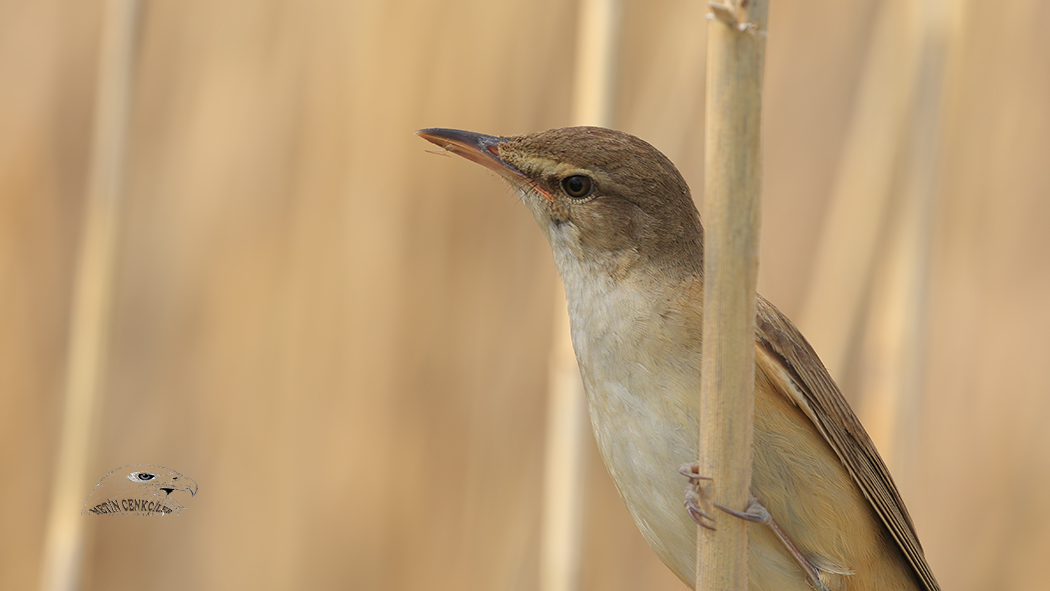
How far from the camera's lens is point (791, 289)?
3592 mm

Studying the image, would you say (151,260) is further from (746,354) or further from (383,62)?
(746,354)

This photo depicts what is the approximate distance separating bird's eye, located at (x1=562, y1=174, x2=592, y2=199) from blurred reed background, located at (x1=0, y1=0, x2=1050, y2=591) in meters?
1.16

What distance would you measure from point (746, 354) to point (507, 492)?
83.9 inches

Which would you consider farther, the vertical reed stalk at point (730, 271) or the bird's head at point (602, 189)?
the bird's head at point (602, 189)

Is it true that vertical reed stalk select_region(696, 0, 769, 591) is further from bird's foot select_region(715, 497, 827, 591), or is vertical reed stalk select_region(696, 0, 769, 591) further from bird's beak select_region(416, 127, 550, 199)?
bird's beak select_region(416, 127, 550, 199)

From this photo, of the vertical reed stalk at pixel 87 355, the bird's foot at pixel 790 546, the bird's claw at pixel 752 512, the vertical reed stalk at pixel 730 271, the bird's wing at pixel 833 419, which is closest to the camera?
the vertical reed stalk at pixel 730 271

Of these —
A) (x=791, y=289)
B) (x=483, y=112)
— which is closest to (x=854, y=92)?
(x=791, y=289)

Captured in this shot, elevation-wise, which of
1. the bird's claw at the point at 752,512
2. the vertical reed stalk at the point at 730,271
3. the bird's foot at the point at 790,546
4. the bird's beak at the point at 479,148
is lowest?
the bird's foot at the point at 790,546

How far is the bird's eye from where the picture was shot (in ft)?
5.64

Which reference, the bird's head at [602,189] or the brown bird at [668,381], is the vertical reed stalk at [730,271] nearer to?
the brown bird at [668,381]

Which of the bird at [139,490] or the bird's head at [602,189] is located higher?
the bird's head at [602,189]

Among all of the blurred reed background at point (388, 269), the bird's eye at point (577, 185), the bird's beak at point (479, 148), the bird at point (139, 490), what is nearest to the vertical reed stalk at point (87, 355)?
the bird at point (139, 490)

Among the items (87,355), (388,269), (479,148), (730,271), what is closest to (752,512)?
(730,271)

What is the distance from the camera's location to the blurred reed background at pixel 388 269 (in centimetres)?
288
